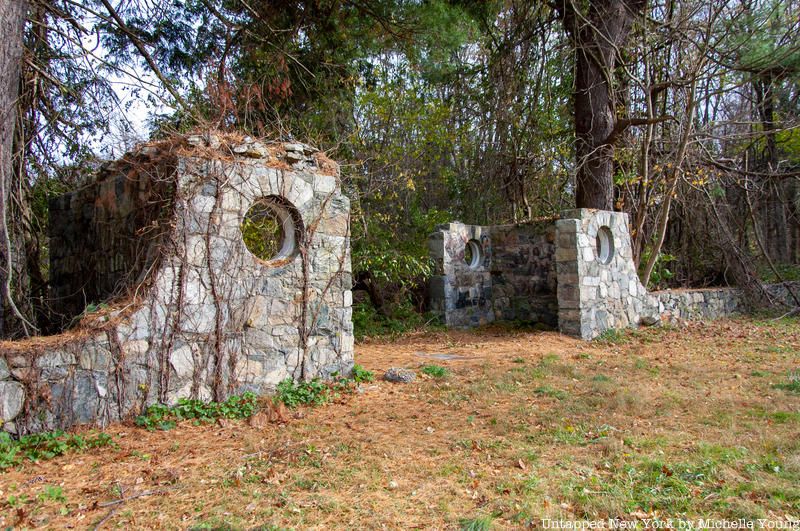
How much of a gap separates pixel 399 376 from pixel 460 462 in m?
2.33

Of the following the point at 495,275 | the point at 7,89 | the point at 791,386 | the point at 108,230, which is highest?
the point at 7,89

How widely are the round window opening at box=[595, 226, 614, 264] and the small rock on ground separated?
4943 millimetres

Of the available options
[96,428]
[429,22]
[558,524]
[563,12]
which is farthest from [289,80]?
[558,524]

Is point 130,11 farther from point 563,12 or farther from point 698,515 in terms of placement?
point 698,515

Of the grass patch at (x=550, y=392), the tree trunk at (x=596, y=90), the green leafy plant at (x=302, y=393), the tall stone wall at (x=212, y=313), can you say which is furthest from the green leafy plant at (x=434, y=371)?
the tree trunk at (x=596, y=90)

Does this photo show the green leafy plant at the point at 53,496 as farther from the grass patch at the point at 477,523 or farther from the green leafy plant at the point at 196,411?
the grass patch at the point at 477,523

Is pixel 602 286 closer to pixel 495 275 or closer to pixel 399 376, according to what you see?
pixel 495 275

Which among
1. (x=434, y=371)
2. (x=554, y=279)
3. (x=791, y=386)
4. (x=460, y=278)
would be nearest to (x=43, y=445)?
(x=434, y=371)

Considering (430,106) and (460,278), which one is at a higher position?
(430,106)

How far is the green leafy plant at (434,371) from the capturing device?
245 inches

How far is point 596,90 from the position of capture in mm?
10414

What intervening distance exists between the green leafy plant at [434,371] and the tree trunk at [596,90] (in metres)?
5.47

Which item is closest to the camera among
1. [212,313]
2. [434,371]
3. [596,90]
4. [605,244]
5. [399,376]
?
[212,313]

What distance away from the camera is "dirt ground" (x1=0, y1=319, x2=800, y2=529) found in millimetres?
2947
